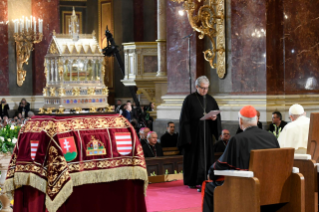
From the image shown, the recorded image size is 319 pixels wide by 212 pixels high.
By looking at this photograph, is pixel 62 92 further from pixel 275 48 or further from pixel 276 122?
pixel 275 48

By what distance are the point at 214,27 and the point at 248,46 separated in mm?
866

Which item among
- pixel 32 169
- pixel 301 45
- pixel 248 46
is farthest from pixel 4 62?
pixel 32 169

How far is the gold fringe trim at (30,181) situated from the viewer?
16.8ft

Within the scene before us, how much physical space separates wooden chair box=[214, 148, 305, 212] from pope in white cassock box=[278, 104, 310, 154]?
62.3 inches

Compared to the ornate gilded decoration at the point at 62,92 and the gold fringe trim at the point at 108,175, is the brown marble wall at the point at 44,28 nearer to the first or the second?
the ornate gilded decoration at the point at 62,92

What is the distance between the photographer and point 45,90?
692 centimetres

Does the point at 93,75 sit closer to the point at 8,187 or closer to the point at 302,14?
the point at 8,187

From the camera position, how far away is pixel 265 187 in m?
5.23

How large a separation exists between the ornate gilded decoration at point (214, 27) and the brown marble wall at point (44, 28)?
302 inches

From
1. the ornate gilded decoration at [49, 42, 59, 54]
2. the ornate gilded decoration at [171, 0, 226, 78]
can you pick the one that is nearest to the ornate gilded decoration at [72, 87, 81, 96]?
the ornate gilded decoration at [49, 42, 59, 54]

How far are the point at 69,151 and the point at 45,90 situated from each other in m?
1.89

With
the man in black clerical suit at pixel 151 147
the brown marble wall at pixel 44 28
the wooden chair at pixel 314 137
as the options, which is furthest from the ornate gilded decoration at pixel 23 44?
the wooden chair at pixel 314 137

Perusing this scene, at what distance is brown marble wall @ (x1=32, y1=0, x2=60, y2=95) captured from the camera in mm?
17172

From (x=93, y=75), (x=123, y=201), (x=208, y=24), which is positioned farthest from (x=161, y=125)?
(x=123, y=201)
